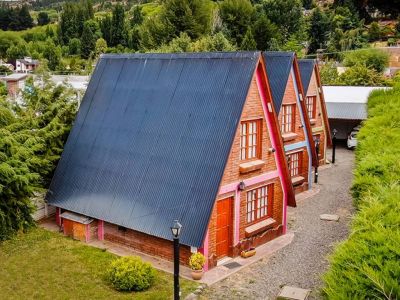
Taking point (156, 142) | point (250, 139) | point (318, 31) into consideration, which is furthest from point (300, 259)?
point (318, 31)

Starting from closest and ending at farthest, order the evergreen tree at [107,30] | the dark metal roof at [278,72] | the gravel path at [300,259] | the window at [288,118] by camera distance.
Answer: the gravel path at [300,259], the dark metal roof at [278,72], the window at [288,118], the evergreen tree at [107,30]

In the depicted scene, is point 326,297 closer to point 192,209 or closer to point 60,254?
point 192,209

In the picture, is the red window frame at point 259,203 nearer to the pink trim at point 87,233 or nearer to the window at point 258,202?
the window at point 258,202

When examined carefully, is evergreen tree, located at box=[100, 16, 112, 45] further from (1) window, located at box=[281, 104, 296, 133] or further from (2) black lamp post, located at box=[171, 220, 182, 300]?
(2) black lamp post, located at box=[171, 220, 182, 300]

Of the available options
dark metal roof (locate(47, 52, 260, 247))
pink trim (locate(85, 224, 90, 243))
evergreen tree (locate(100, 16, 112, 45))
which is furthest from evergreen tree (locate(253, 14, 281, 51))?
evergreen tree (locate(100, 16, 112, 45))

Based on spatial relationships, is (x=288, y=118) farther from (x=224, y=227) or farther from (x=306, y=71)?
(x=224, y=227)

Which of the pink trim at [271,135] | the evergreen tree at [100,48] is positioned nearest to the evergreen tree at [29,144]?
the pink trim at [271,135]
